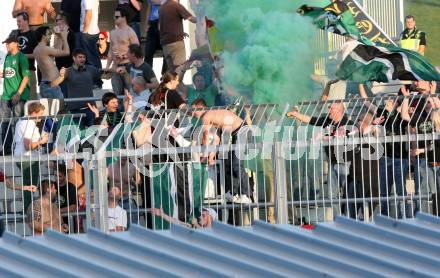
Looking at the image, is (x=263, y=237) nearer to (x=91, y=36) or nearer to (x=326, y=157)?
(x=326, y=157)

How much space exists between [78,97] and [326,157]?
4.86 meters

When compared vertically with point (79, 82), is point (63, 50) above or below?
above

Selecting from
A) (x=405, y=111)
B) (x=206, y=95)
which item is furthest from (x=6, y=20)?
(x=405, y=111)

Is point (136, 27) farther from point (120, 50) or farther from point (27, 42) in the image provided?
point (27, 42)

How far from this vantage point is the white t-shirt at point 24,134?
53.2 feet

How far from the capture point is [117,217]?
1506 cm

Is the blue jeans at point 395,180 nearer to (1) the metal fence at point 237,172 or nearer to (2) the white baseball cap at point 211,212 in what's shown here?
(1) the metal fence at point 237,172

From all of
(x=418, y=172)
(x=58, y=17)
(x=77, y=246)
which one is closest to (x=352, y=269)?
(x=77, y=246)

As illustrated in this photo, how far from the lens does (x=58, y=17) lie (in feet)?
66.6

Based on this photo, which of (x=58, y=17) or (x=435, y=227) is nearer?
(x=435, y=227)

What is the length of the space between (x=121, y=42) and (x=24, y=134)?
3.65m

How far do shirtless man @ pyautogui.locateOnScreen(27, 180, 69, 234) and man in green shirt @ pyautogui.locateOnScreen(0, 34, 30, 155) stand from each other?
376 centimetres

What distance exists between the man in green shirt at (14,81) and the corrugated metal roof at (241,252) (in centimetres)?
712

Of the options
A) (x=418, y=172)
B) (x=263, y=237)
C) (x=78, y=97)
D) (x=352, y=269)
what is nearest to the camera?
(x=352, y=269)
